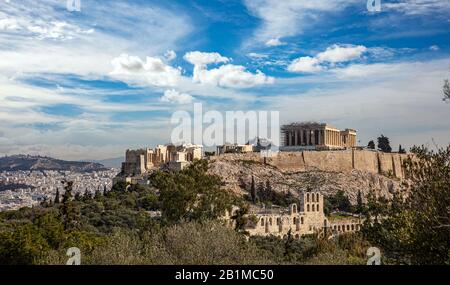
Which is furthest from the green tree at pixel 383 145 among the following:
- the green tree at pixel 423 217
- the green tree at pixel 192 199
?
the green tree at pixel 423 217

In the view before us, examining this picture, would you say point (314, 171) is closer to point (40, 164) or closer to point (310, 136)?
point (310, 136)

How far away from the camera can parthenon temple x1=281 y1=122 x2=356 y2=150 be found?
6769 cm

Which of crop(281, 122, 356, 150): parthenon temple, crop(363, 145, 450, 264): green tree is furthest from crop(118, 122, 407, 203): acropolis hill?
crop(363, 145, 450, 264): green tree

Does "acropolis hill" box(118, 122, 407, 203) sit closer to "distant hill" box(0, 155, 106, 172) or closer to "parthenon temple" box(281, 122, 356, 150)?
"parthenon temple" box(281, 122, 356, 150)

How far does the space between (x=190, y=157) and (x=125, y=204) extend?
2110 cm

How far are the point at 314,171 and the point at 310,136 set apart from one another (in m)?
8.70

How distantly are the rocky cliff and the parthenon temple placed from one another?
137 inches

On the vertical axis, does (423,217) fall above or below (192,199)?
above

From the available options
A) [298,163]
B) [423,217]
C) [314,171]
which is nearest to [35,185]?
[298,163]

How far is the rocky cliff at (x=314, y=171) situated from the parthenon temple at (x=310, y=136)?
11.4 ft

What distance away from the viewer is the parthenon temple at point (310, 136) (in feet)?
222

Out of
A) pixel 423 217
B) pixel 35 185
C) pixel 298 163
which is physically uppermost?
pixel 423 217

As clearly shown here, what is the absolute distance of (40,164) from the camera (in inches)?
2072

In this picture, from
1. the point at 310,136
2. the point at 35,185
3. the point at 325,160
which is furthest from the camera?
the point at 310,136
